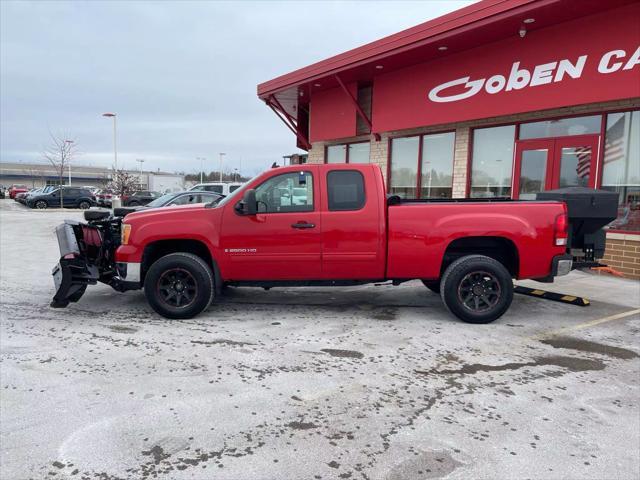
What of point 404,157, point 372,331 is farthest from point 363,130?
point 372,331

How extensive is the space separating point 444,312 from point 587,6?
20.8ft

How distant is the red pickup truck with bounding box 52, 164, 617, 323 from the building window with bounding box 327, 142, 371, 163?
8802mm

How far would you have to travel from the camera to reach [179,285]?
5.92m

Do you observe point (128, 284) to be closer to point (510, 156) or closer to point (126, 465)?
point (126, 465)

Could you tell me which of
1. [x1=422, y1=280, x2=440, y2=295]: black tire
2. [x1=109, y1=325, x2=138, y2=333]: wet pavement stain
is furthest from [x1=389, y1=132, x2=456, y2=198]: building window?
[x1=109, y1=325, x2=138, y2=333]: wet pavement stain

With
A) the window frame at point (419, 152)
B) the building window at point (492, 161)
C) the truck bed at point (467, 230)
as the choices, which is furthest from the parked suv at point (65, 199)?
the truck bed at point (467, 230)

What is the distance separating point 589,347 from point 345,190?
330cm

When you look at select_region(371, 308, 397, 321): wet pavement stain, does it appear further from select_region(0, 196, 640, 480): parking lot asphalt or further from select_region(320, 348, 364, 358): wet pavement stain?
select_region(320, 348, 364, 358): wet pavement stain

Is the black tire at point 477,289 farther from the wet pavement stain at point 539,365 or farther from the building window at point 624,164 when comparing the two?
the building window at point 624,164

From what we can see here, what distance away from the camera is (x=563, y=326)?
19.2 feet

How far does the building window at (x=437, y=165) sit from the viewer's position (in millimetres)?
12075

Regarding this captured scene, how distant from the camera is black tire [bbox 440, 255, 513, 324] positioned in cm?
575

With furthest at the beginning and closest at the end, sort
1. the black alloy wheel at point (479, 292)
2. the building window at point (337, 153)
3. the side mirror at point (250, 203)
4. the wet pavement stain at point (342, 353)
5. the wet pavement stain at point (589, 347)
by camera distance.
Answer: the building window at point (337, 153), the black alloy wheel at point (479, 292), the side mirror at point (250, 203), the wet pavement stain at point (589, 347), the wet pavement stain at point (342, 353)

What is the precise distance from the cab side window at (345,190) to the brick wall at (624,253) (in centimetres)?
618
